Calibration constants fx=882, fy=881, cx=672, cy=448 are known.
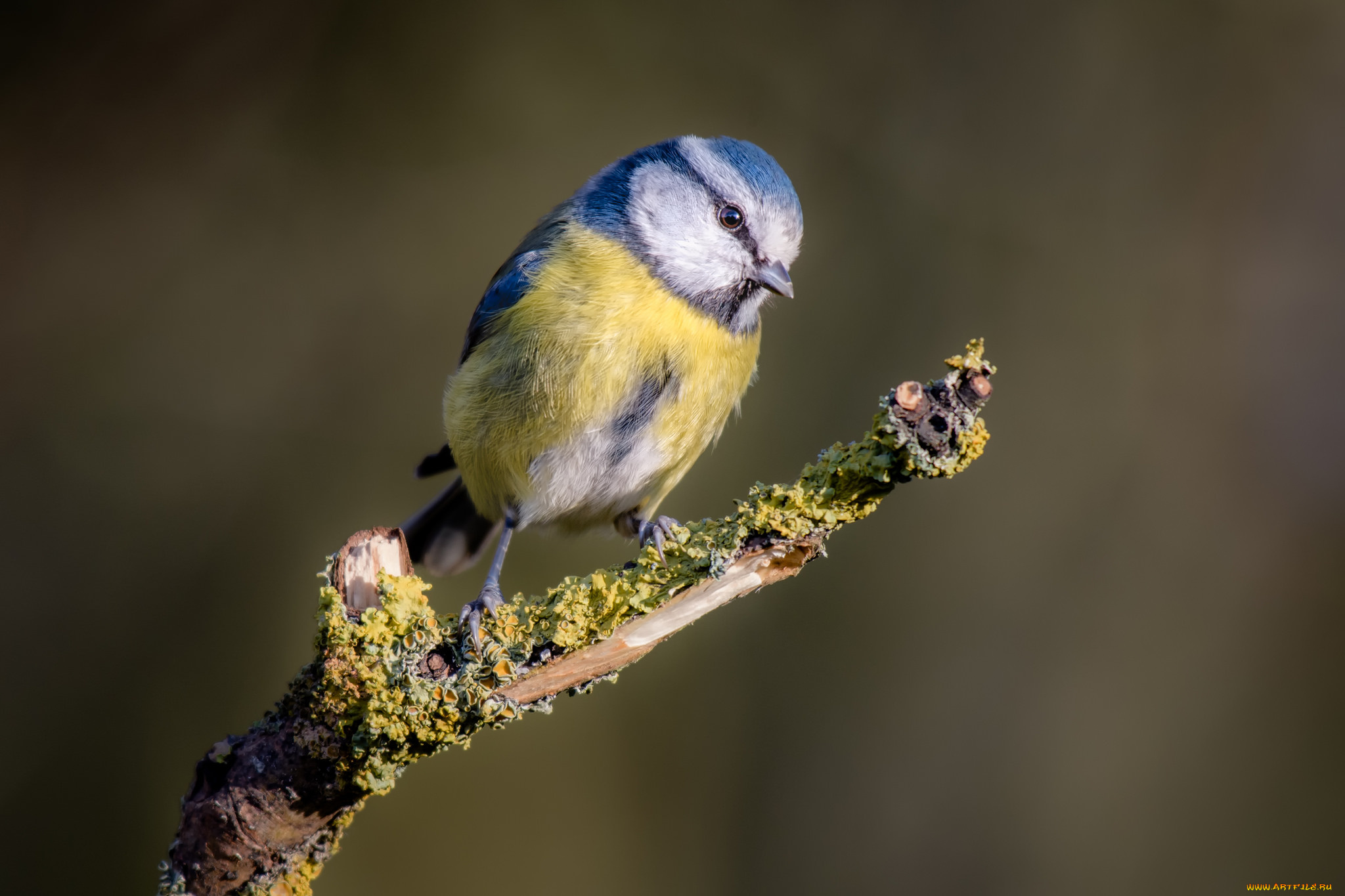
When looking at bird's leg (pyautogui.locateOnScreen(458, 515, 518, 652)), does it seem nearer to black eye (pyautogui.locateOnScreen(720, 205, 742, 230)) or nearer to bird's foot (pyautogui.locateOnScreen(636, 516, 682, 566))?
bird's foot (pyautogui.locateOnScreen(636, 516, 682, 566))

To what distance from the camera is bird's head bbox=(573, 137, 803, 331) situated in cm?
179

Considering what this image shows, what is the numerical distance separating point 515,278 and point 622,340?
0.35m

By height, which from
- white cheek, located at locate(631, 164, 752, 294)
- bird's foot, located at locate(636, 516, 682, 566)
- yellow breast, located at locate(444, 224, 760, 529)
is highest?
white cheek, located at locate(631, 164, 752, 294)

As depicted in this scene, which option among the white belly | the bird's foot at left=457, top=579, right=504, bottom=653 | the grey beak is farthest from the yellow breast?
the bird's foot at left=457, top=579, right=504, bottom=653

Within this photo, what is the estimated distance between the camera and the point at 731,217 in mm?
1860

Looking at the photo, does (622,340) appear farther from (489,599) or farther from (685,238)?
(489,599)

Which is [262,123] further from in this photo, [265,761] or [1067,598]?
[1067,598]

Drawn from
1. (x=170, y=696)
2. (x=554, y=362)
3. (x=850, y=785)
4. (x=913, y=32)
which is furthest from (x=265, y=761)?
(x=913, y=32)

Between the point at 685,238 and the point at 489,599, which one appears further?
the point at 685,238

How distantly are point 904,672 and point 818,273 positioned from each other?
1403 mm

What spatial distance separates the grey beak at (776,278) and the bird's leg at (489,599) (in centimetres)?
74

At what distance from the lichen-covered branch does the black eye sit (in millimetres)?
741

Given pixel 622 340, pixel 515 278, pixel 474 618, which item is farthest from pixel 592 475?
pixel 474 618

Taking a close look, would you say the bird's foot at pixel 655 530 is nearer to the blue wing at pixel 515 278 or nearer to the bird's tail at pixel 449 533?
the bird's tail at pixel 449 533
